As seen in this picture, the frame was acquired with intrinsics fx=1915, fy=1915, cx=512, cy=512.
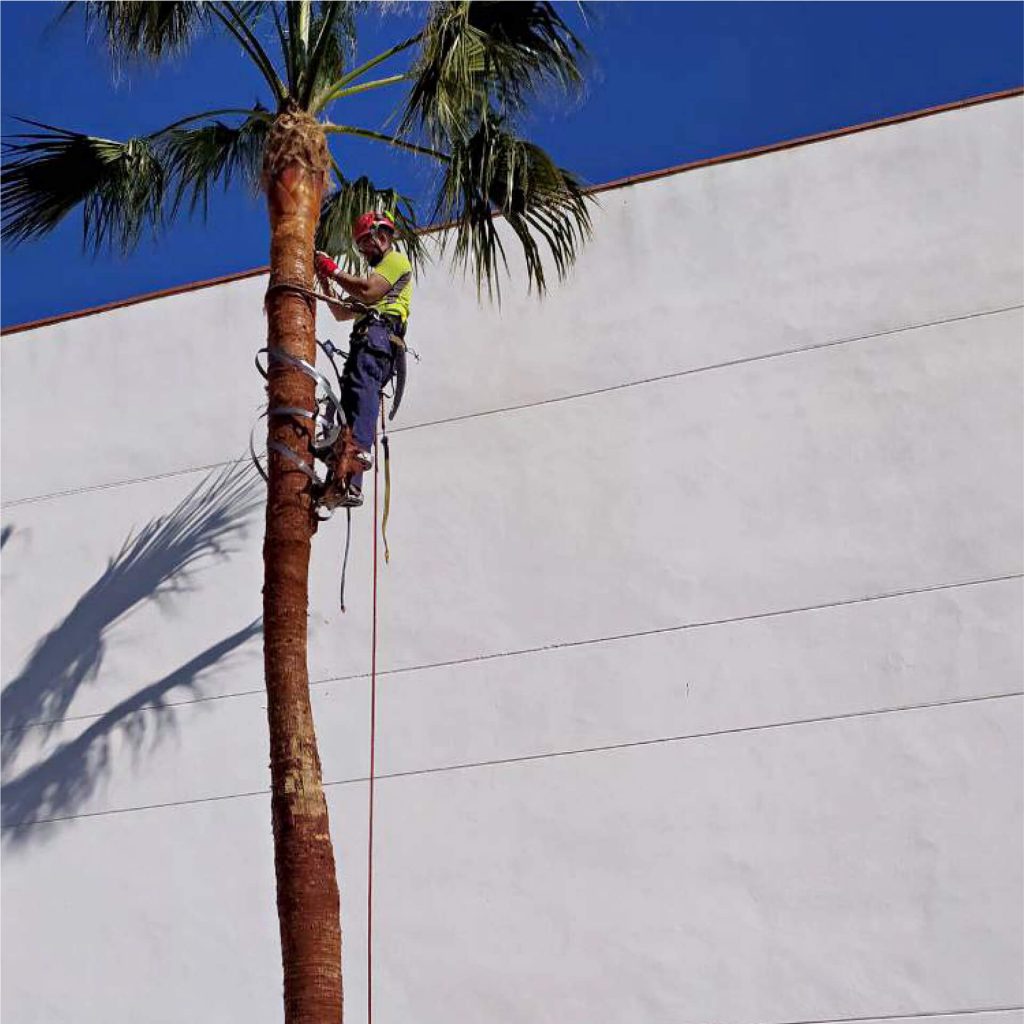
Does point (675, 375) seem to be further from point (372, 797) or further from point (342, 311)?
point (372, 797)

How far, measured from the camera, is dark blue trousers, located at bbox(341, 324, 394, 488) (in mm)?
11070

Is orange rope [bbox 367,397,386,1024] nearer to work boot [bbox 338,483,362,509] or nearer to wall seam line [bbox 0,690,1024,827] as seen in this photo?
wall seam line [bbox 0,690,1024,827]

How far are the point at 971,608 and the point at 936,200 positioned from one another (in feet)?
9.81

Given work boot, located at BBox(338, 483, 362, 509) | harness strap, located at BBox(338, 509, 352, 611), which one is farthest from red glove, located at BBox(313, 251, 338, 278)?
Answer: harness strap, located at BBox(338, 509, 352, 611)

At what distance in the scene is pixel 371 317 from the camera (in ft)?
36.8

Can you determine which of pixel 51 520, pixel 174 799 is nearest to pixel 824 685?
pixel 174 799

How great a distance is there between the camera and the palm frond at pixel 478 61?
450 inches

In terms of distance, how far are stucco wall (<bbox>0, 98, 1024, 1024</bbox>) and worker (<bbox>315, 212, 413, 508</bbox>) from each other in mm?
2783

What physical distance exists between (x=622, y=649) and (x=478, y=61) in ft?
13.4

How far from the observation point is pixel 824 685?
12.7 metres

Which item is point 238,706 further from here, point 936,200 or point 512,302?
point 936,200

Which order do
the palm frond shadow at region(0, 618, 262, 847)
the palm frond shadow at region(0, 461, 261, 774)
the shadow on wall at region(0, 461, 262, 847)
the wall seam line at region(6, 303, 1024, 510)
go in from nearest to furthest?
1. the wall seam line at region(6, 303, 1024, 510)
2. the palm frond shadow at region(0, 618, 262, 847)
3. the shadow on wall at region(0, 461, 262, 847)
4. the palm frond shadow at region(0, 461, 261, 774)

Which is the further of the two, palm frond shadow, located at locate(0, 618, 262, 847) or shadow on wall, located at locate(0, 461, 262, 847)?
shadow on wall, located at locate(0, 461, 262, 847)

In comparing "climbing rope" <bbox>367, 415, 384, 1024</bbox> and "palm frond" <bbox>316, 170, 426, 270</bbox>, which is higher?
"palm frond" <bbox>316, 170, 426, 270</bbox>
